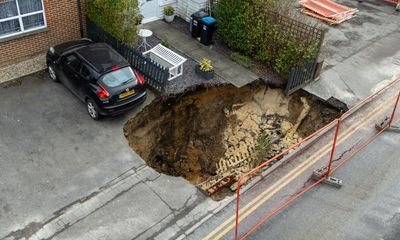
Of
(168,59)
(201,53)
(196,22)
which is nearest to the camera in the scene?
(168,59)

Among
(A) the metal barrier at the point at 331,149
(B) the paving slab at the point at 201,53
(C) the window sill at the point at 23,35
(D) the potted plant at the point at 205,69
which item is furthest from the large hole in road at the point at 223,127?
(C) the window sill at the point at 23,35

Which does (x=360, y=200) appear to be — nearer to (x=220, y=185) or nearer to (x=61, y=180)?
(x=220, y=185)

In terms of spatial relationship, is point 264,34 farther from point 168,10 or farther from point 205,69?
point 168,10

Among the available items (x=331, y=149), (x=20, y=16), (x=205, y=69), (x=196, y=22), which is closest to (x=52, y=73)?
(x=20, y=16)

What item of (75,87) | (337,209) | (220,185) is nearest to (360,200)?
(337,209)

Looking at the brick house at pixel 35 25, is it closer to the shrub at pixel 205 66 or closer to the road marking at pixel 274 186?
the shrub at pixel 205 66
